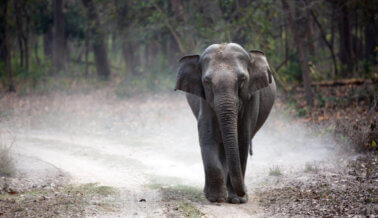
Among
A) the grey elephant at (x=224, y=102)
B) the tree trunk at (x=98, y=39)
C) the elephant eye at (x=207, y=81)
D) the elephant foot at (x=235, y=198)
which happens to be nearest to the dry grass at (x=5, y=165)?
the grey elephant at (x=224, y=102)

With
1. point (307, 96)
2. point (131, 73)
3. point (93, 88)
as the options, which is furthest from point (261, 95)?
point (131, 73)

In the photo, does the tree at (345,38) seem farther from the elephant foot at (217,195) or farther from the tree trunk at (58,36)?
the tree trunk at (58,36)

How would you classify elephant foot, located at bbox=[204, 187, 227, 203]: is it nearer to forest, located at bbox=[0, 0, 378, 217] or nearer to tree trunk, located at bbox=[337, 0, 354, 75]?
forest, located at bbox=[0, 0, 378, 217]

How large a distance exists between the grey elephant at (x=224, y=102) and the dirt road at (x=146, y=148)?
46 cm

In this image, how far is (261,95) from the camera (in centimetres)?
767

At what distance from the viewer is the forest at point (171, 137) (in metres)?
6.70

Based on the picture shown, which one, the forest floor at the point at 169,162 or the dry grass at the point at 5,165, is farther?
the dry grass at the point at 5,165

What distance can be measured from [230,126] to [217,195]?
1295mm

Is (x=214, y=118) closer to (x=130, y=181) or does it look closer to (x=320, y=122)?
(x=130, y=181)

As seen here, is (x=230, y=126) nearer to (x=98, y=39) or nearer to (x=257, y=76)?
(x=257, y=76)

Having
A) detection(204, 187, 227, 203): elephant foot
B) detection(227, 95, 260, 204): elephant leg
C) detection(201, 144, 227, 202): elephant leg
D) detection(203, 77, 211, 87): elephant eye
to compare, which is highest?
detection(203, 77, 211, 87): elephant eye

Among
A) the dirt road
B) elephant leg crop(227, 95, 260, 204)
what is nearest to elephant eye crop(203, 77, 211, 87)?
elephant leg crop(227, 95, 260, 204)

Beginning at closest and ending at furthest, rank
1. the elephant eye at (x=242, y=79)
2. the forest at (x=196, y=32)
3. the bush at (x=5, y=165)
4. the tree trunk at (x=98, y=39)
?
1. the elephant eye at (x=242, y=79)
2. the bush at (x=5, y=165)
3. the forest at (x=196, y=32)
4. the tree trunk at (x=98, y=39)

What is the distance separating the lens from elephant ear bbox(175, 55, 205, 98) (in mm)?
6664
